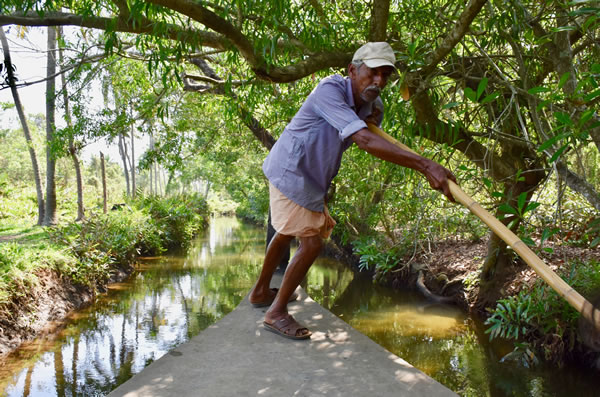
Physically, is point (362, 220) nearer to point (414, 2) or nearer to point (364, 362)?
point (414, 2)

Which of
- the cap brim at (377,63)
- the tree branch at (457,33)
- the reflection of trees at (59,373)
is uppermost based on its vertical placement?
the tree branch at (457,33)

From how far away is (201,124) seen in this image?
1243 cm

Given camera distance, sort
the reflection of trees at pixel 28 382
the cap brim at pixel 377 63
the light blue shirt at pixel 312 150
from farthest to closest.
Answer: the reflection of trees at pixel 28 382, the light blue shirt at pixel 312 150, the cap brim at pixel 377 63

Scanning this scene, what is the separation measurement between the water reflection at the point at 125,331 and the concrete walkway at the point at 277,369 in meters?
1.75

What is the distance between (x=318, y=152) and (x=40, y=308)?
15.1 feet

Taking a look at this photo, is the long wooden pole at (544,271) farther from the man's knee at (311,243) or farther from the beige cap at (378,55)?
the man's knee at (311,243)

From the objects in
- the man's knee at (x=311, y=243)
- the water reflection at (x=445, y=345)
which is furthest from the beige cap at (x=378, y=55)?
the water reflection at (x=445, y=345)

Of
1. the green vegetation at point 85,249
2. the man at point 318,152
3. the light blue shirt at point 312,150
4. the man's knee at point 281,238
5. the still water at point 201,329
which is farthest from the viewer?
the green vegetation at point 85,249

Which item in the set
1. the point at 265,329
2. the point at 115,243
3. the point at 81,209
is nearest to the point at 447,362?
the point at 265,329

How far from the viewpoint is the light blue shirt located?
2574mm

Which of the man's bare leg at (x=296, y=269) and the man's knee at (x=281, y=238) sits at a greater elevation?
the man's knee at (x=281, y=238)

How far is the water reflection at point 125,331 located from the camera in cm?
411

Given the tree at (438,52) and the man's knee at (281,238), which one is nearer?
the tree at (438,52)

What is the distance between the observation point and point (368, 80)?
2.57 metres
